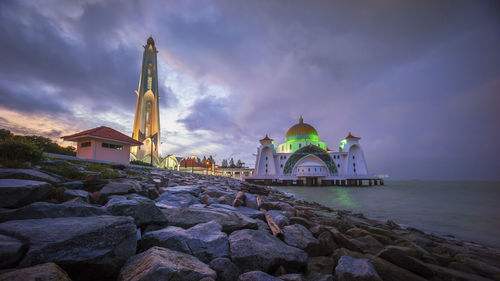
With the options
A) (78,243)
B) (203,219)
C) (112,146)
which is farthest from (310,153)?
(78,243)

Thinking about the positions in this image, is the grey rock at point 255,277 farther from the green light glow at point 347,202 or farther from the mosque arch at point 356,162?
the mosque arch at point 356,162

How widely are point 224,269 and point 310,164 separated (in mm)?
49891

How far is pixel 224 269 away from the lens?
95.9 inches

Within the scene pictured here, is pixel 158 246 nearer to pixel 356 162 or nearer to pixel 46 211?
pixel 46 211

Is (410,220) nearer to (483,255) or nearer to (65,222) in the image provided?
(483,255)

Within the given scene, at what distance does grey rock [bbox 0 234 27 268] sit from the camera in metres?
1.50

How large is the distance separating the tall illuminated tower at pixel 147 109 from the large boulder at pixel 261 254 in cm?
4024

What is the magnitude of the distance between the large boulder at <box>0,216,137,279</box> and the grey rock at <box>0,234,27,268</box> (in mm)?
46

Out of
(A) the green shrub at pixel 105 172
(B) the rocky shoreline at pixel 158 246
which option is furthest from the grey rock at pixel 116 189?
(A) the green shrub at pixel 105 172

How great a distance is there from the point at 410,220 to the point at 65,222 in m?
13.7

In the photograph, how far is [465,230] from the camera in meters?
8.80

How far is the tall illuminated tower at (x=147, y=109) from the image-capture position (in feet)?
131

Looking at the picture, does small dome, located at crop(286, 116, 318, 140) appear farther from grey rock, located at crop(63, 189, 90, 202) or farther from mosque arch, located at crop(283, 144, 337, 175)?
grey rock, located at crop(63, 189, 90, 202)

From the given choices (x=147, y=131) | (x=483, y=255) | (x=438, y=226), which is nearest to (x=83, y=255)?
(x=483, y=255)
